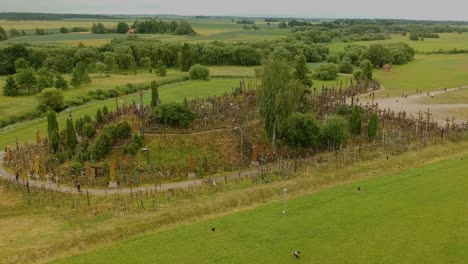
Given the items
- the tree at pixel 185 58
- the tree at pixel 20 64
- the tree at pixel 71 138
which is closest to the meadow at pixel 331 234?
the tree at pixel 71 138

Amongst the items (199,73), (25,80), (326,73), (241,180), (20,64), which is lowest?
(241,180)

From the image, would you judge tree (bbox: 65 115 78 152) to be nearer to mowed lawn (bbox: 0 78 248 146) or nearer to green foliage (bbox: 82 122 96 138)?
green foliage (bbox: 82 122 96 138)

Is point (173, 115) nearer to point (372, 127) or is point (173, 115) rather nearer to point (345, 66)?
point (372, 127)

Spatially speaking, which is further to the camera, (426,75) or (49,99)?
(426,75)

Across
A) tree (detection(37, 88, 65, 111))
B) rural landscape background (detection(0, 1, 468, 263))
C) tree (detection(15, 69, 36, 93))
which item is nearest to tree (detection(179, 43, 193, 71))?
tree (detection(15, 69, 36, 93))

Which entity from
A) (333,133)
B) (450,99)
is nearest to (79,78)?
(333,133)

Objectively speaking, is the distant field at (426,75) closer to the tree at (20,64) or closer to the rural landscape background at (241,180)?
the rural landscape background at (241,180)
